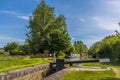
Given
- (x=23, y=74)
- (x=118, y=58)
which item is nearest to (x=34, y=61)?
(x=23, y=74)

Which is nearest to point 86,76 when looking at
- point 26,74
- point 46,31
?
point 26,74

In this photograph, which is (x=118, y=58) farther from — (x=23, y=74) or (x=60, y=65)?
(x=23, y=74)

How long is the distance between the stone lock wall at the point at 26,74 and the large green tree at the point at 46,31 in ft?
67.2

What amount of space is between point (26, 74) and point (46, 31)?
32.0 m

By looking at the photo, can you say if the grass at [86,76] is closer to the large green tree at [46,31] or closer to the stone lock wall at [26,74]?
the stone lock wall at [26,74]

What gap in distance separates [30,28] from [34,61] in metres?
15.6

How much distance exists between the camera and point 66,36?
2426 inches

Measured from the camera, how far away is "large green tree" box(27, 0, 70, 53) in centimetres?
5778

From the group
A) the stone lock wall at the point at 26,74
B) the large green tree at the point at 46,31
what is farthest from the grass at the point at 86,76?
the large green tree at the point at 46,31

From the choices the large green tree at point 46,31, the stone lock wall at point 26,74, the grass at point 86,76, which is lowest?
the grass at point 86,76

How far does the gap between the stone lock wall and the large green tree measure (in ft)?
67.2

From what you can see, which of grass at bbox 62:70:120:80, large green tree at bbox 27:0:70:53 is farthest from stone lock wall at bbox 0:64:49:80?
large green tree at bbox 27:0:70:53

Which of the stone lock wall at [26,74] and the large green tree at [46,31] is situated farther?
the large green tree at [46,31]

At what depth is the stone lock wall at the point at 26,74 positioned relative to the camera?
22.4m
